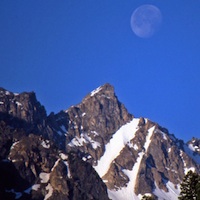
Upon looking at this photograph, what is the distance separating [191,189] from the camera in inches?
2195

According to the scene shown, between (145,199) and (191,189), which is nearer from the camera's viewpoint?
(191,189)

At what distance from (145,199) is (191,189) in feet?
26.9

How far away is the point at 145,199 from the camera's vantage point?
6106 centimetres
